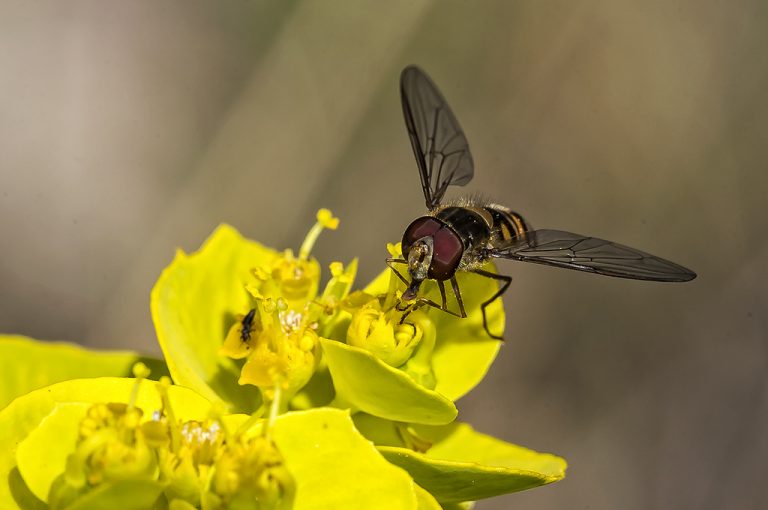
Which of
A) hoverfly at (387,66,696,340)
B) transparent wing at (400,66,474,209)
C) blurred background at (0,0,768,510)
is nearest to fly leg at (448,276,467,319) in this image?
hoverfly at (387,66,696,340)

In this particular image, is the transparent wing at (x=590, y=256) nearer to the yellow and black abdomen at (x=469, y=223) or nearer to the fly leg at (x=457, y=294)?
the yellow and black abdomen at (x=469, y=223)

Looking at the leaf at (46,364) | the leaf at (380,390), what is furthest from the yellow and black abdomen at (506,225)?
the leaf at (46,364)

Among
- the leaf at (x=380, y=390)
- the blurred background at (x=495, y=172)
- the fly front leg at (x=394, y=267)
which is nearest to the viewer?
the leaf at (x=380, y=390)

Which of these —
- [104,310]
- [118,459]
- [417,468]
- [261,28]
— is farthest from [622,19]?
[118,459]

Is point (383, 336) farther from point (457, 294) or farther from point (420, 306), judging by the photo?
point (457, 294)

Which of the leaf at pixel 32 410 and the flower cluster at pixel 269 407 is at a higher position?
the flower cluster at pixel 269 407

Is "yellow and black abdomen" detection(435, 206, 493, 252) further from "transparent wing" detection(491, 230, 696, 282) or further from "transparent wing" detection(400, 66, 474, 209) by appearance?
"transparent wing" detection(400, 66, 474, 209)

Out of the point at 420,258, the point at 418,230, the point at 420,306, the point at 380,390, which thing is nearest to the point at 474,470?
the point at 380,390
